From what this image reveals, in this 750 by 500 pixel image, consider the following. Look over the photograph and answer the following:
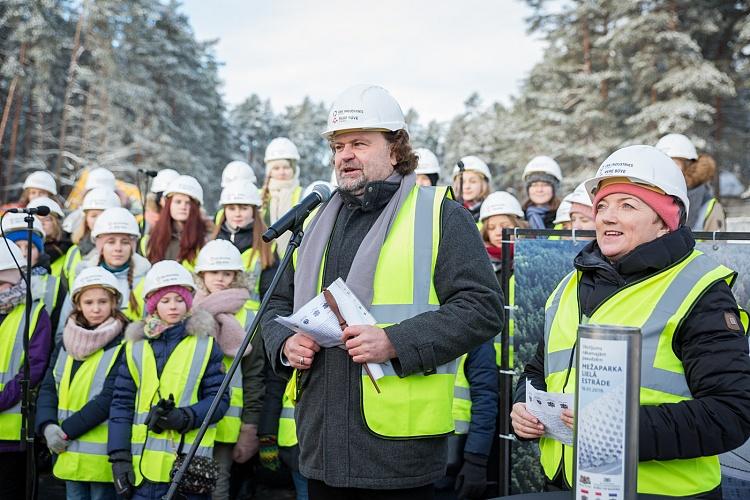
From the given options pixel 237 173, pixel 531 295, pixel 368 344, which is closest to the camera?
pixel 368 344

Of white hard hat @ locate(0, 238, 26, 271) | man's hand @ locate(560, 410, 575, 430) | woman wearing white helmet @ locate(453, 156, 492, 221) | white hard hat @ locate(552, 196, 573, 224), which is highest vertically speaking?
woman wearing white helmet @ locate(453, 156, 492, 221)

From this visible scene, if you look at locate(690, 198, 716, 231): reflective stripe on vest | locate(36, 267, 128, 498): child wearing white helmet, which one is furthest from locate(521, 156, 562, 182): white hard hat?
locate(36, 267, 128, 498): child wearing white helmet

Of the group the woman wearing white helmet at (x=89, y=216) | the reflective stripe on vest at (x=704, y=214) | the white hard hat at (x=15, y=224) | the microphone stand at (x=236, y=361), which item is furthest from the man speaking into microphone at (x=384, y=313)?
the woman wearing white helmet at (x=89, y=216)

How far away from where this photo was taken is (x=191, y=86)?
47.1m

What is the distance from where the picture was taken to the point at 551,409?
262 cm

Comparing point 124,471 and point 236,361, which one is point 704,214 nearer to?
point 236,361

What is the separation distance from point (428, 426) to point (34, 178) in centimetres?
724

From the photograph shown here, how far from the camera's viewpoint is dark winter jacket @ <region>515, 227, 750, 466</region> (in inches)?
95.6

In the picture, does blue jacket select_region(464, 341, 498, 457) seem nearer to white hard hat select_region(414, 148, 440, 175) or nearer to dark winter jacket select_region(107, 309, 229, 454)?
dark winter jacket select_region(107, 309, 229, 454)

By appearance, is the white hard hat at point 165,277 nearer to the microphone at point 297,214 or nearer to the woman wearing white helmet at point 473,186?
the microphone at point 297,214

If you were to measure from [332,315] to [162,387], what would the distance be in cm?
237

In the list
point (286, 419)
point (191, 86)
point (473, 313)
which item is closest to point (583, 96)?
point (191, 86)

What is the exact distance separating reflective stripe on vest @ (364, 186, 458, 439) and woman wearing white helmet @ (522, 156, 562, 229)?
4.31 meters

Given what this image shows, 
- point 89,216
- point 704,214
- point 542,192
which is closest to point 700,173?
point 704,214
